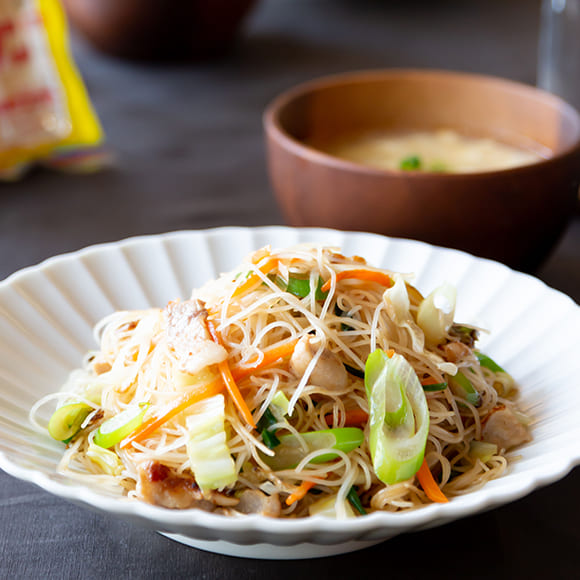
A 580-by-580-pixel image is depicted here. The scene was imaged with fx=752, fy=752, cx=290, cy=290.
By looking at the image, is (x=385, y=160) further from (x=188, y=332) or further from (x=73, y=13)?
(x=73, y=13)

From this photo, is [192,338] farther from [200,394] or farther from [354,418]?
[354,418]

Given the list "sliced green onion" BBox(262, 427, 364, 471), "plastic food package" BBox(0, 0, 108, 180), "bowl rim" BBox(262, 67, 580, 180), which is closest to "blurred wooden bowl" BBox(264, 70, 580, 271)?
"bowl rim" BBox(262, 67, 580, 180)

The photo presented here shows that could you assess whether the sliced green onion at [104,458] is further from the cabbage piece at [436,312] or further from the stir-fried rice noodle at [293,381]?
the cabbage piece at [436,312]

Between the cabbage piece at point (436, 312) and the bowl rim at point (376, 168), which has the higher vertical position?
the cabbage piece at point (436, 312)

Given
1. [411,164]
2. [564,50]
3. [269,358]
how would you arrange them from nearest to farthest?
[269,358] < [411,164] < [564,50]

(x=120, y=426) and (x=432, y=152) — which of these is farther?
(x=432, y=152)

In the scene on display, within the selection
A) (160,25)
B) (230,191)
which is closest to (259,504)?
(230,191)

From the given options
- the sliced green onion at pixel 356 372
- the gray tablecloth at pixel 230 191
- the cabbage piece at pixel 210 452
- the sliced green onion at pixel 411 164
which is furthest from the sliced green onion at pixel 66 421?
the sliced green onion at pixel 411 164
